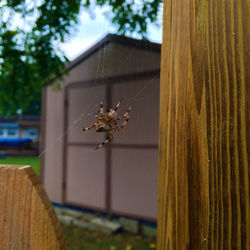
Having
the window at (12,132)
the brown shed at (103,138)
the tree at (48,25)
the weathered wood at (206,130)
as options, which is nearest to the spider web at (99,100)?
the brown shed at (103,138)

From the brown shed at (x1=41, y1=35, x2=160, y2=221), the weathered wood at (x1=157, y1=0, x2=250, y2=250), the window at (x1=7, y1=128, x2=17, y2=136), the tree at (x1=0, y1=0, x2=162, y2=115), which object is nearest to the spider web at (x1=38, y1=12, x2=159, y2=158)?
the brown shed at (x1=41, y1=35, x2=160, y2=221)

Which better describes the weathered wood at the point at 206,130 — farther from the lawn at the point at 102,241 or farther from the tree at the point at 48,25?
the lawn at the point at 102,241

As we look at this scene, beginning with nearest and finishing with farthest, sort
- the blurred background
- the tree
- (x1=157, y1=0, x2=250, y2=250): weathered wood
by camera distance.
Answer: (x1=157, y1=0, x2=250, y2=250): weathered wood < the tree < the blurred background

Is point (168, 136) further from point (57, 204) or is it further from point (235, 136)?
point (57, 204)

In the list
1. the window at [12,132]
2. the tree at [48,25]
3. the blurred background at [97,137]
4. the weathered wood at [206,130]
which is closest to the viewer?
the weathered wood at [206,130]

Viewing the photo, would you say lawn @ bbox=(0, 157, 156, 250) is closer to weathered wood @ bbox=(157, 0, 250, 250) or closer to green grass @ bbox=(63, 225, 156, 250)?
green grass @ bbox=(63, 225, 156, 250)

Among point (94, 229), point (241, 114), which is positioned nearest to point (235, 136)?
point (241, 114)

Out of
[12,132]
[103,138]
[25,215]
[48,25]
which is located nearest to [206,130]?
[25,215]
